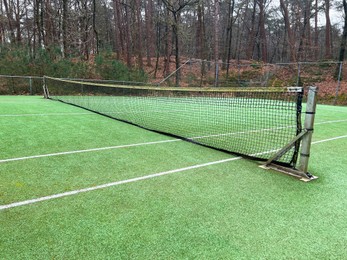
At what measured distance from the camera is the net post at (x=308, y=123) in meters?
3.48

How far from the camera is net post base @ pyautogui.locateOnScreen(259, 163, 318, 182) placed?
3561mm

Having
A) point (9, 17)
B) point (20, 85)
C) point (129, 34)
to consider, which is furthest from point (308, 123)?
point (9, 17)

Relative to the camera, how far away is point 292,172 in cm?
373

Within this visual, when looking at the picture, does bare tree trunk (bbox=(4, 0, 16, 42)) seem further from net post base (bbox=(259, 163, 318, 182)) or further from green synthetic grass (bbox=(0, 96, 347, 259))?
net post base (bbox=(259, 163, 318, 182))

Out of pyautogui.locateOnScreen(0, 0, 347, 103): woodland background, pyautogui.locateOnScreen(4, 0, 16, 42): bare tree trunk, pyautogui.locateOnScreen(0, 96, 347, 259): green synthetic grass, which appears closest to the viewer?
pyautogui.locateOnScreen(0, 96, 347, 259): green synthetic grass

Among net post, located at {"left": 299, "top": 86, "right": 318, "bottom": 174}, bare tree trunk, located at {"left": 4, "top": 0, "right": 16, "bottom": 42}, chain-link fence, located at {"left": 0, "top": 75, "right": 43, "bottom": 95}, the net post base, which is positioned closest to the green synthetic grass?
the net post base

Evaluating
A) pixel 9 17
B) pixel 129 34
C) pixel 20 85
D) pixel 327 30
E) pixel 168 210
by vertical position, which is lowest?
pixel 168 210

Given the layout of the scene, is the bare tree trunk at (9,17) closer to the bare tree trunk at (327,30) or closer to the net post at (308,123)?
the net post at (308,123)

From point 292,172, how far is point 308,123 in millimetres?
696

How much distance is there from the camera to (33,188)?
2979 mm

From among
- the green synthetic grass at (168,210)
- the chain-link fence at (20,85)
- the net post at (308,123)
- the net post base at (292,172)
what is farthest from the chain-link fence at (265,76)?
the net post at (308,123)

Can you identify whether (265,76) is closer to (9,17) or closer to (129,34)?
(129,34)

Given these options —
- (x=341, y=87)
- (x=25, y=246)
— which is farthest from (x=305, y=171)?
(x=341, y=87)

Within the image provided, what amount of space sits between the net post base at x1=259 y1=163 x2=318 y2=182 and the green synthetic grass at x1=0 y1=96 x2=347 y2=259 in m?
0.10
